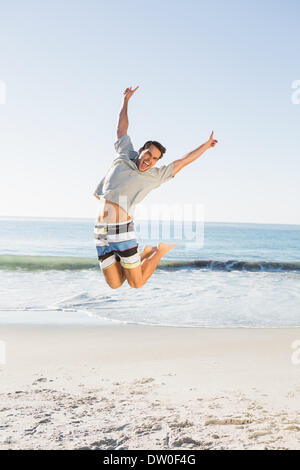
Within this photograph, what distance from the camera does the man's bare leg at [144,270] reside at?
450 cm

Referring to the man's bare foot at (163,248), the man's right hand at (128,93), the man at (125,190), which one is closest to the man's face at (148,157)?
the man at (125,190)

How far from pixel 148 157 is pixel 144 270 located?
1199 millimetres

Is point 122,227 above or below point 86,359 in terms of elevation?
above

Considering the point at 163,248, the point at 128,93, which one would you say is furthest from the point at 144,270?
the point at 128,93

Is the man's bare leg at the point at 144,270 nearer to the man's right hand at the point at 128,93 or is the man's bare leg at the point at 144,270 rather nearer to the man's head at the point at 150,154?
the man's head at the point at 150,154

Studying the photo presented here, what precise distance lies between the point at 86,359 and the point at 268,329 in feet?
12.3

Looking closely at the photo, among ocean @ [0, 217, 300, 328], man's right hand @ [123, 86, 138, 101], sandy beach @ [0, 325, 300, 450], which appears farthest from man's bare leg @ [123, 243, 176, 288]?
ocean @ [0, 217, 300, 328]

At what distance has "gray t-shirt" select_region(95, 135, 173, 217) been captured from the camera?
4.06 m

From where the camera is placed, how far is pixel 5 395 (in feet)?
17.3

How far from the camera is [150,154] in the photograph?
398 centimetres
